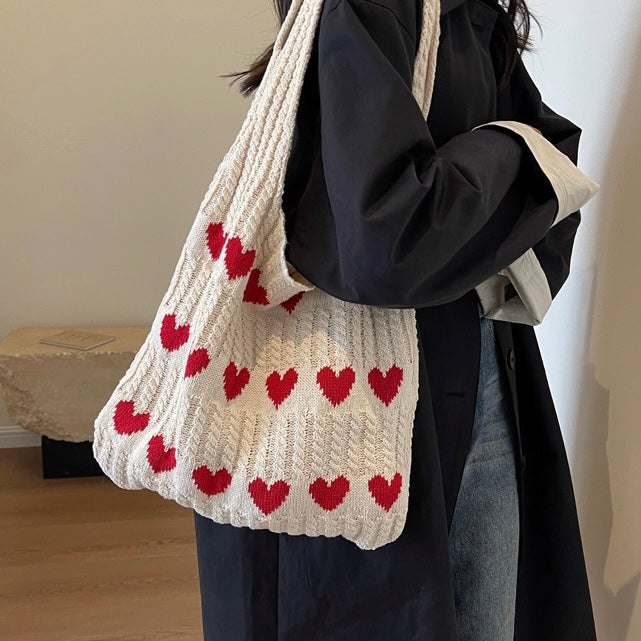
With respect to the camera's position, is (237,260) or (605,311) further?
(605,311)

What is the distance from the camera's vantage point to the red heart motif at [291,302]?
708 mm

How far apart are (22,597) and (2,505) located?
520mm

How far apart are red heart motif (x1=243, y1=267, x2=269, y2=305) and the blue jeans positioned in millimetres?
264

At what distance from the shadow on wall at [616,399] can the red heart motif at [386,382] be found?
46 centimetres

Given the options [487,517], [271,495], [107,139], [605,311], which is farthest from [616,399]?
[107,139]

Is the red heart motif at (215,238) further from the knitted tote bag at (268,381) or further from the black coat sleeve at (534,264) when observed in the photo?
the black coat sleeve at (534,264)

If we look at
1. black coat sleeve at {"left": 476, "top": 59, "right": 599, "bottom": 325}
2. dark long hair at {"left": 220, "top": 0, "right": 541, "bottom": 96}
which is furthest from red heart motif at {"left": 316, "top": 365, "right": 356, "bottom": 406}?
dark long hair at {"left": 220, "top": 0, "right": 541, "bottom": 96}

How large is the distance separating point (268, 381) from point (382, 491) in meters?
0.14

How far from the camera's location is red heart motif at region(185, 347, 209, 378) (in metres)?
0.65

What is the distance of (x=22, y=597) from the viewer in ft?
5.70

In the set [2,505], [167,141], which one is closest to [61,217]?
[167,141]

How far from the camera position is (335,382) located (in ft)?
2.18

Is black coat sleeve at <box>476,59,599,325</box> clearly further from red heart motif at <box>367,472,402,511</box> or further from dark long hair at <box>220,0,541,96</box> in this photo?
red heart motif at <box>367,472,402,511</box>

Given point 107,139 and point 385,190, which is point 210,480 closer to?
point 385,190
